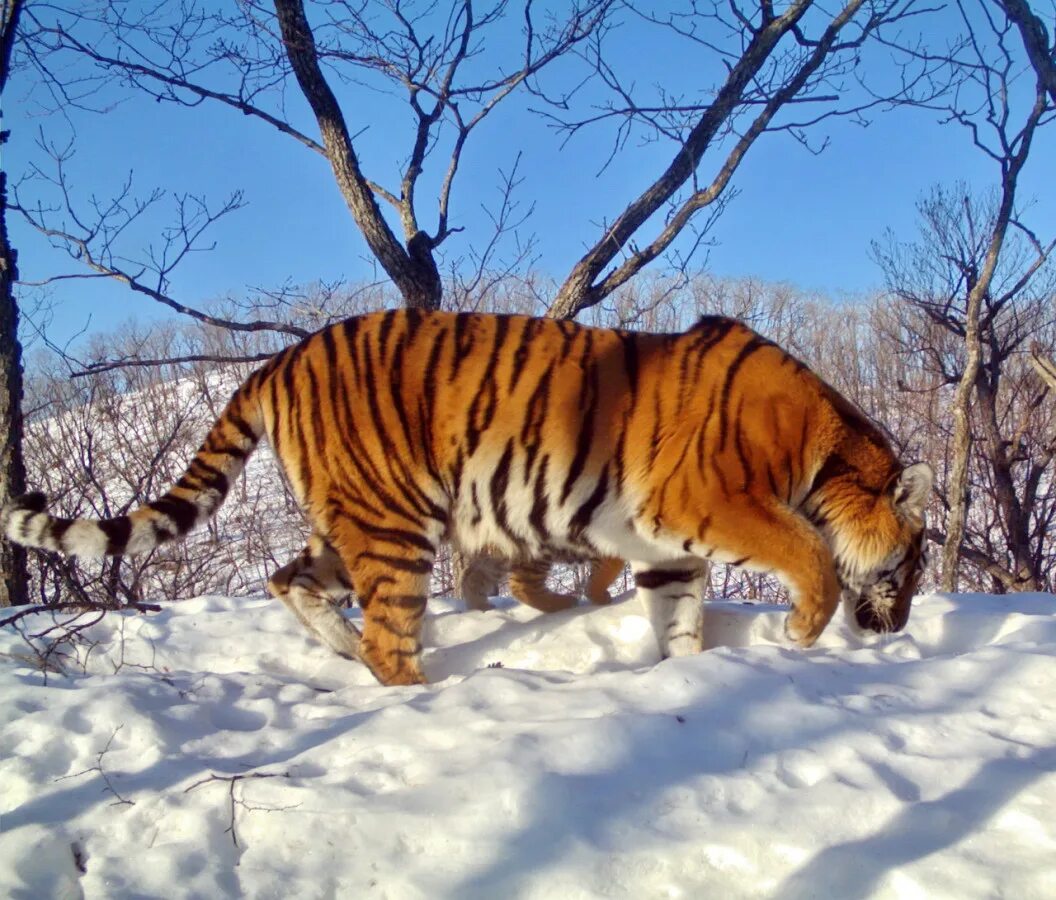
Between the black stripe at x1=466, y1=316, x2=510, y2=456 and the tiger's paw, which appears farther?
the black stripe at x1=466, y1=316, x2=510, y2=456

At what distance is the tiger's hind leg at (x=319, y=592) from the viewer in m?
4.25

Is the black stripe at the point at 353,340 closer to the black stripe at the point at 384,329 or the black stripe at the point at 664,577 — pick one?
the black stripe at the point at 384,329

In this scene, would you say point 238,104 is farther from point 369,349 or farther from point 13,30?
point 369,349

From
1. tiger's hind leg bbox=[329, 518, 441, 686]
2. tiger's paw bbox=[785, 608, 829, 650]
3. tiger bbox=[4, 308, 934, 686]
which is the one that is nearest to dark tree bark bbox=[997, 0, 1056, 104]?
tiger bbox=[4, 308, 934, 686]

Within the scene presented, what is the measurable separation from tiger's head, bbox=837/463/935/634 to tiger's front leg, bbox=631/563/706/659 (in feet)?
2.47

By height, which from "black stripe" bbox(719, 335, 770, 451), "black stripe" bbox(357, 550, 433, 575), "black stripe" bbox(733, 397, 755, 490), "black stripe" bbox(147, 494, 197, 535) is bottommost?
"black stripe" bbox(357, 550, 433, 575)

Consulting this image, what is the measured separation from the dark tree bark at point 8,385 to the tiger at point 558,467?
197 cm

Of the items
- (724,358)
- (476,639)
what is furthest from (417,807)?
(724,358)

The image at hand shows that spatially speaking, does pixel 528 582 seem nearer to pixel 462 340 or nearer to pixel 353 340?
pixel 462 340

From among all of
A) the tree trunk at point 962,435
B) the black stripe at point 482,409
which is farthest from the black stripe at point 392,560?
the tree trunk at point 962,435

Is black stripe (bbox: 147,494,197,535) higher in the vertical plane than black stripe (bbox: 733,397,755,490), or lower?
lower

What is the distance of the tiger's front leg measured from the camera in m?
4.26

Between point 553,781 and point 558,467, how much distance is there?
76.7 inches

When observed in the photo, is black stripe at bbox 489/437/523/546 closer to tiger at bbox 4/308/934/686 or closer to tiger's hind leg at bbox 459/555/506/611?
tiger at bbox 4/308/934/686
